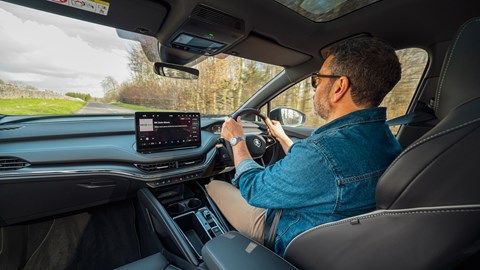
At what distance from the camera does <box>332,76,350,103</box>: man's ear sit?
103cm

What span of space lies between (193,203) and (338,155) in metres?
1.39

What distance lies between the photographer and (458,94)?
0.81 meters

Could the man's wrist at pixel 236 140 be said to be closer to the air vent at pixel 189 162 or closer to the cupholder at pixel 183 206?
the air vent at pixel 189 162

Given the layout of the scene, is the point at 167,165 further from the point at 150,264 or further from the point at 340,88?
the point at 340,88

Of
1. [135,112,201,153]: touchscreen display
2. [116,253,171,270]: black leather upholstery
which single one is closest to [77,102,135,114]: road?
[135,112,201,153]: touchscreen display

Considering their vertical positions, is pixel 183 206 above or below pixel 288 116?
below

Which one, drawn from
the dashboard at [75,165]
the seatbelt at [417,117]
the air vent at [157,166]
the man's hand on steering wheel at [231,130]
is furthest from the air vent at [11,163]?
the seatbelt at [417,117]

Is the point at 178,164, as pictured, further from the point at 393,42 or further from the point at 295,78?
the point at 393,42

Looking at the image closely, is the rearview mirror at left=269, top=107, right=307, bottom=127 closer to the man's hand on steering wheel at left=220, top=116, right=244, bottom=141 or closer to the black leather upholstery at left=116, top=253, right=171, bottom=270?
the man's hand on steering wheel at left=220, top=116, right=244, bottom=141

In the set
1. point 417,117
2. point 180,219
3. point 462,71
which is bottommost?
point 180,219

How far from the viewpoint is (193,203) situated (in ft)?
6.23

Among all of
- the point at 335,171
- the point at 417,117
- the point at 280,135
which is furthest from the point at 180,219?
the point at 417,117

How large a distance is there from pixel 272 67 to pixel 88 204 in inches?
95.4

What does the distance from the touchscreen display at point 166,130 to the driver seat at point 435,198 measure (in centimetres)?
128
